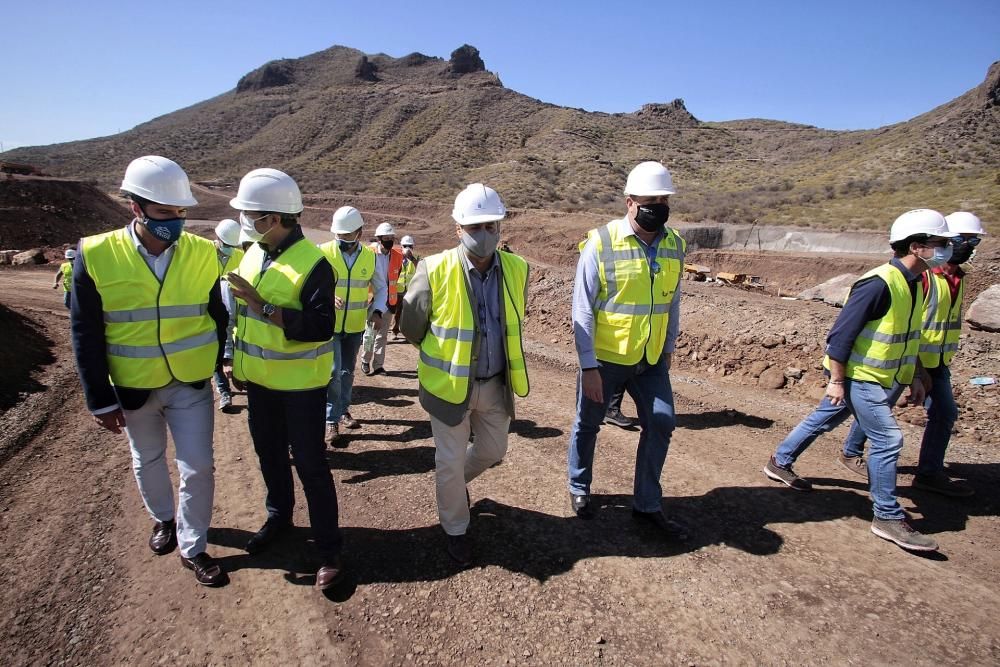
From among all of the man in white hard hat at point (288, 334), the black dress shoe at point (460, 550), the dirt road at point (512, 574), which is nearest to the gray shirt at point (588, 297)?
the dirt road at point (512, 574)

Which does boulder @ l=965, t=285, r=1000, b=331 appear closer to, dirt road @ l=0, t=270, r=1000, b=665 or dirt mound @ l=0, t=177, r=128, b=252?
dirt road @ l=0, t=270, r=1000, b=665

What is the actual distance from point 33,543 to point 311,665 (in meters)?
2.20

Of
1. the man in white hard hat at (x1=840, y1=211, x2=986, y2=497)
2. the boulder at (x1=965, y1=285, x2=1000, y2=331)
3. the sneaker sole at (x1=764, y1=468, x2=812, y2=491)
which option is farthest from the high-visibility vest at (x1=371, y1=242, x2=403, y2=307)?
the boulder at (x1=965, y1=285, x2=1000, y2=331)

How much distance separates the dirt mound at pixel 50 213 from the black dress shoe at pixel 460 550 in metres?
22.9

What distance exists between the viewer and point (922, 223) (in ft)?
12.0

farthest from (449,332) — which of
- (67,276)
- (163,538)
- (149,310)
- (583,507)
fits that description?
(67,276)

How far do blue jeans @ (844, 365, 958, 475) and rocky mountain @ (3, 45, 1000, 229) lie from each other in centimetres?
1933

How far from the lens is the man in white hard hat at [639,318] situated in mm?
3590

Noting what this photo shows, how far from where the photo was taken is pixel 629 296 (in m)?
3.61

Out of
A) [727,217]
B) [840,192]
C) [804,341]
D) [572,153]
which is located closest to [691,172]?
[572,153]

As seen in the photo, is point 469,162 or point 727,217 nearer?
point 727,217

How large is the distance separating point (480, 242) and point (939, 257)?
3.06m

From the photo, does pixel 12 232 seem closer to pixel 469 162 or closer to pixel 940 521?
pixel 940 521

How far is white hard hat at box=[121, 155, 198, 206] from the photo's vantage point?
2.82m
